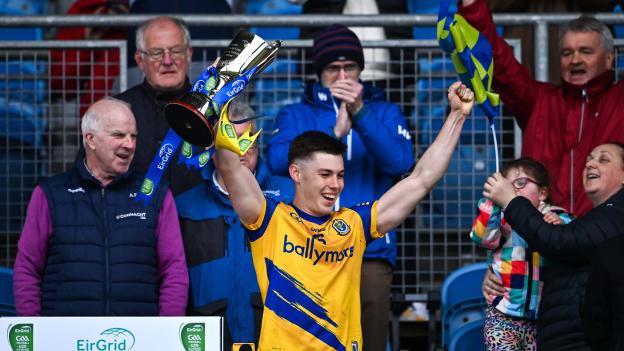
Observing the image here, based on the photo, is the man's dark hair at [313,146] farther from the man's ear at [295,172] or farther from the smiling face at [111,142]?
the smiling face at [111,142]

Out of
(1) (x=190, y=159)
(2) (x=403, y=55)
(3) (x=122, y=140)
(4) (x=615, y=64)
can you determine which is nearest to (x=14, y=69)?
(3) (x=122, y=140)

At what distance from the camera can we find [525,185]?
6.96 m

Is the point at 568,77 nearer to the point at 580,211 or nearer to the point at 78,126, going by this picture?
the point at 580,211

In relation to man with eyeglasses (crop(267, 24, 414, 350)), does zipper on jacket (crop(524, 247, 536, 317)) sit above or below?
below

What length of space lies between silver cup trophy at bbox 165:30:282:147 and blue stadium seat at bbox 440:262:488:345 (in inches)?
100

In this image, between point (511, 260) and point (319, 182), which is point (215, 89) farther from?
point (511, 260)

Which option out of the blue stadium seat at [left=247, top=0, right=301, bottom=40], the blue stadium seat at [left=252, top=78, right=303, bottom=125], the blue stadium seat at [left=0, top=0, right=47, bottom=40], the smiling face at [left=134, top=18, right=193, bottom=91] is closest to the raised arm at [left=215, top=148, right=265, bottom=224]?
the smiling face at [left=134, top=18, right=193, bottom=91]

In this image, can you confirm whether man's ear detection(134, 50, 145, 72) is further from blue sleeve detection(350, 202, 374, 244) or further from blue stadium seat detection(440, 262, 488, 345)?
blue stadium seat detection(440, 262, 488, 345)

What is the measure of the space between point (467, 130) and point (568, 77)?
102 centimetres

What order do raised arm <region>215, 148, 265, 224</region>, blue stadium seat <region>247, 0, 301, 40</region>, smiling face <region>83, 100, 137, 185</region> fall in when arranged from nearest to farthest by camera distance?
raised arm <region>215, 148, 265, 224</region> < smiling face <region>83, 100, 137, 185</region> < blue stadium seat <region>247, 0, 301, 40</region>

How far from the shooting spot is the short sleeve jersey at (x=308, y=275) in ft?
20.8

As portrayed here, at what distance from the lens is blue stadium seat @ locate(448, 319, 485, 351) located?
24.8ft

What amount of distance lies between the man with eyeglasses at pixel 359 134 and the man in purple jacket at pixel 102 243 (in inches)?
33.6

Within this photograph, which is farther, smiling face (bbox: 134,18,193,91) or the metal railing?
the metal railing
